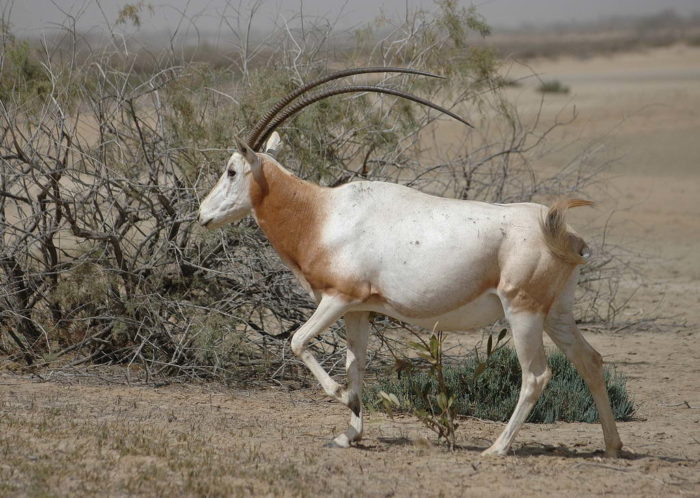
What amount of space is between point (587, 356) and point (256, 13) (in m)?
4.70

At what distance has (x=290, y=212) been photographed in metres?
6.66

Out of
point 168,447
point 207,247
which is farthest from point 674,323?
point 168,447

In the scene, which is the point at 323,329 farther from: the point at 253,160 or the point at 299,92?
the point at 299,92

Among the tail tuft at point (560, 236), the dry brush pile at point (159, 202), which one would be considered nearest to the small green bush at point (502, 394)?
the dry brush pile at point (159, 202)

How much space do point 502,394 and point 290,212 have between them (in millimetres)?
2348

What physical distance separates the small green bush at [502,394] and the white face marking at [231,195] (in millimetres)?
1766

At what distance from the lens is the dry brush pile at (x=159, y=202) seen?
862 cm

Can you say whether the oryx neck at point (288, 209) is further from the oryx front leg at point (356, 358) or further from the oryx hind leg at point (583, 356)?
the oryx hind leg at point (583, 356)

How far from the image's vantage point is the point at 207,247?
8891mm

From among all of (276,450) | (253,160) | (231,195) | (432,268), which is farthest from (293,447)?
(253,160)

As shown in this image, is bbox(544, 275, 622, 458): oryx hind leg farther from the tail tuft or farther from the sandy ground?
the tail tuft

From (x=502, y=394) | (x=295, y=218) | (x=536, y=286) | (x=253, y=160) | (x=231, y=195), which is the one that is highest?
(x=253, y=160)

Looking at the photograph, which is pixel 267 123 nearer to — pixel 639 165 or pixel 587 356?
pixel 587 356

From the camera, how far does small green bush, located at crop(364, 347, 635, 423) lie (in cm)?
770
